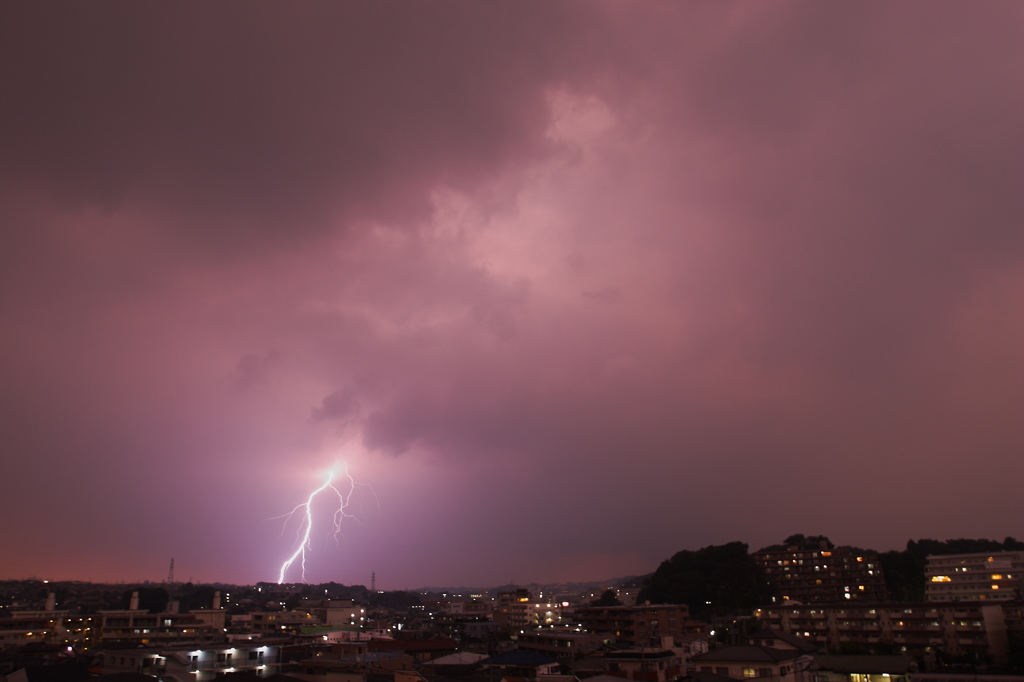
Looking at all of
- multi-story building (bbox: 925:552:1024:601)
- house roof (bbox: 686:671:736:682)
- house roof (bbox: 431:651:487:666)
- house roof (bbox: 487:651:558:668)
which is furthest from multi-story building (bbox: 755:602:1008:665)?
house roof (bbox: 431:651:487:666)

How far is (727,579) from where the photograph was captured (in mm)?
76438

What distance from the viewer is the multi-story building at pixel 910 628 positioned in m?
42.9

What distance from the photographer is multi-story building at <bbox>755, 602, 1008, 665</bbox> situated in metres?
42.9

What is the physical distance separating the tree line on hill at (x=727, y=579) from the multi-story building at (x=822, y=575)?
7.13 ft

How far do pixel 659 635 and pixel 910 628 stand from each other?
A: 19.1 meters

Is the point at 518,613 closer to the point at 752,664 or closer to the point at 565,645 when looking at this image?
the point at 565,645

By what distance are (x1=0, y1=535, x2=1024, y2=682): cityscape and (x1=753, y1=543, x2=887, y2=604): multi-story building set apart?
20cm

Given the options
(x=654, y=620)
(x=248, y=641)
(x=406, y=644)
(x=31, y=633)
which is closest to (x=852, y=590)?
(x=654, y=620)

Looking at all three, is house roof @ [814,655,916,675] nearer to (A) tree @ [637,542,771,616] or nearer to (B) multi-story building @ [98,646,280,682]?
(B) multi-story building @ [98,646,280,682]

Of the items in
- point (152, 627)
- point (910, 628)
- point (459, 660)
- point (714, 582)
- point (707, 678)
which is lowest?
point (910, 628)

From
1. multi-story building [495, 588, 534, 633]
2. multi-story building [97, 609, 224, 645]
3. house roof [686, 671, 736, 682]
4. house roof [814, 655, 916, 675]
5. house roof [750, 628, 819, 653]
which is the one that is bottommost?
multi-story building [495, 588, 534, 633]

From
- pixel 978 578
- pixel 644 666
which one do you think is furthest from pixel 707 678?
pixel 978 578

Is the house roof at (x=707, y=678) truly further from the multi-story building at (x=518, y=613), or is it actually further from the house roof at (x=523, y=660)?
the multi-story building at (x=518, y=613)

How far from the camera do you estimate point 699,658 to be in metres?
30.1
